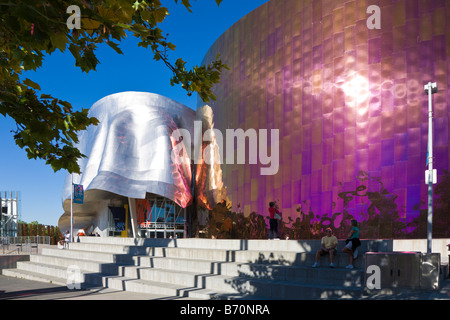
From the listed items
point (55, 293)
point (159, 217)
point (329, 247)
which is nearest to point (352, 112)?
point (329, 247)

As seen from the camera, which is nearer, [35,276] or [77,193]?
[35,276]

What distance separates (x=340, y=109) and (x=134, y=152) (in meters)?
16.2

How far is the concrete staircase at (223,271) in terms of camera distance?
9.24 meters

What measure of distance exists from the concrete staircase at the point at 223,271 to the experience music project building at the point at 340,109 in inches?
132

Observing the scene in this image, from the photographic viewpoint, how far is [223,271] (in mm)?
11469

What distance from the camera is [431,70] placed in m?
13.4

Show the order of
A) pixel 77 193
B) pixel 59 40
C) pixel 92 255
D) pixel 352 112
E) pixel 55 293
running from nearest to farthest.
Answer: pixel 59 40 < pixel 55 293 < pixel 352 112 < pixel 92 255 < pixel 77 193

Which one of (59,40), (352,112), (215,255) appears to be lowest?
(215,255)

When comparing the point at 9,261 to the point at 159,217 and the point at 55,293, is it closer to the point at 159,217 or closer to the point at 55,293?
the point at 55,293

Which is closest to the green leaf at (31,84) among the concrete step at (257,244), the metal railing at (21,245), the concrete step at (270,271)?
the concrete step at (270,271)

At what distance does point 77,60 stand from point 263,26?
1589 cm

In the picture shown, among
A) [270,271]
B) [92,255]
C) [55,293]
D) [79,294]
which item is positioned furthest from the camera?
[92,255]

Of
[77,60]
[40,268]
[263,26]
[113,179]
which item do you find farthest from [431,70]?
[113,179]

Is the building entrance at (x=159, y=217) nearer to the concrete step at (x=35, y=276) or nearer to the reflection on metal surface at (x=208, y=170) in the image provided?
the reflection on metal surface at (x=208, y=170)
